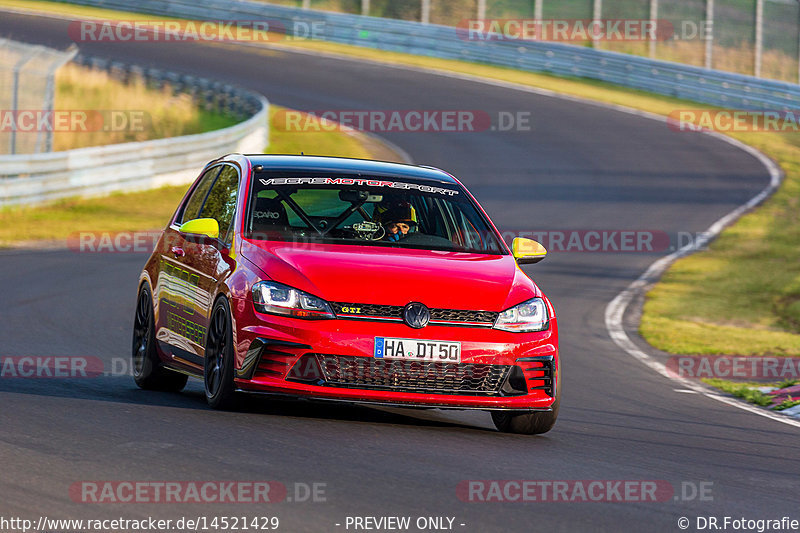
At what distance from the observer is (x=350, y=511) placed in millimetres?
5742

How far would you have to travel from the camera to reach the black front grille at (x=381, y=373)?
757 cm

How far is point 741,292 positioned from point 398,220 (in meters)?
11.8

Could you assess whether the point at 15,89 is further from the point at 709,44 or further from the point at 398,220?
the point at 709,44

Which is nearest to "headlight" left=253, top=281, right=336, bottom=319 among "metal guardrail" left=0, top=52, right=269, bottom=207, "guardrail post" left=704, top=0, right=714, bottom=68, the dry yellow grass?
"metal guardrail" left=0, top=52, right=269, bottom=207

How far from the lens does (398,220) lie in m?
8.89

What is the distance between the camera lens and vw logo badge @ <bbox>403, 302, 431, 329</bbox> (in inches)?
300

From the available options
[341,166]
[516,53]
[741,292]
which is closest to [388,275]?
[341,166]

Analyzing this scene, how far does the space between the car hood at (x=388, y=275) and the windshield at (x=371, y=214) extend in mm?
Answer: 274

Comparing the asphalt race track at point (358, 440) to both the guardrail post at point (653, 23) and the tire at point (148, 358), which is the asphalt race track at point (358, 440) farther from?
the guardrail post at point (653, 23)

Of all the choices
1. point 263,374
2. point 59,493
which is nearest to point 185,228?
point 263,374

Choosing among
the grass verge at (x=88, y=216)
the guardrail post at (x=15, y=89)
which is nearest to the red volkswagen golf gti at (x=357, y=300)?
the grass verge at (x=88, y=216)

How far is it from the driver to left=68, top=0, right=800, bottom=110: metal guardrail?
1296 inches

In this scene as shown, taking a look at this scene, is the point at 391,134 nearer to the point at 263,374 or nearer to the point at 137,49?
the point at 137,49

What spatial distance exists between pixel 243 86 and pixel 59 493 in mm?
35113
